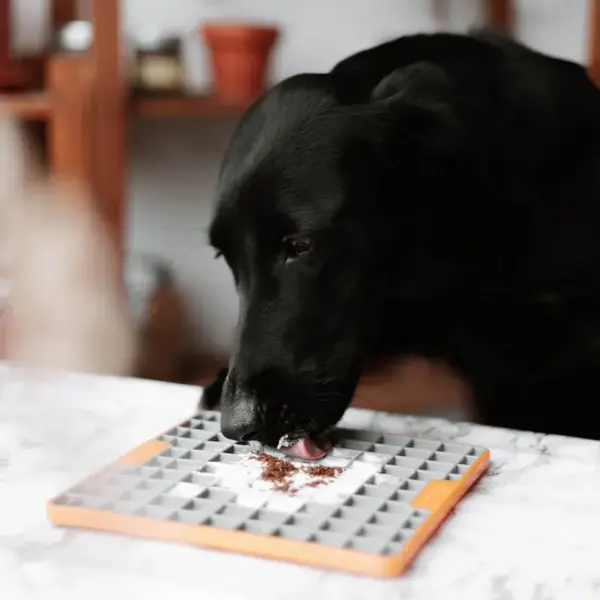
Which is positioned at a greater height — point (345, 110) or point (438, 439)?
point (345, 110)

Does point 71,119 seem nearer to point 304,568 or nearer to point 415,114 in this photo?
point 415,114

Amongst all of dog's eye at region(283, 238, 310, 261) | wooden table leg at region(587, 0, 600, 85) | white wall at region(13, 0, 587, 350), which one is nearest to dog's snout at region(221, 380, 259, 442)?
dog's eye at region(283, 238, 310, 261)

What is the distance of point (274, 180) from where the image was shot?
0.98 meters

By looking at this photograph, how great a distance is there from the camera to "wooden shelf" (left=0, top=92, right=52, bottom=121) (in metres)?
1.73

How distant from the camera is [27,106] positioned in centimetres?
175

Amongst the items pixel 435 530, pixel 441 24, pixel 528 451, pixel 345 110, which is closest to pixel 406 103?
pixel 345 110

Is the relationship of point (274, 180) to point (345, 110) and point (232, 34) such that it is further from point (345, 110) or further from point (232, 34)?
point (232, 34)

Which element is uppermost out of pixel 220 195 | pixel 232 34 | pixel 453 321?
pixel 232 34

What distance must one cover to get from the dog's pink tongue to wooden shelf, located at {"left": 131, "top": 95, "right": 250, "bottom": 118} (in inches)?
47.6

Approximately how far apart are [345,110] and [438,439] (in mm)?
381

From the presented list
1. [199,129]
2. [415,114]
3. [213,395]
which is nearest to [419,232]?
[415,114]

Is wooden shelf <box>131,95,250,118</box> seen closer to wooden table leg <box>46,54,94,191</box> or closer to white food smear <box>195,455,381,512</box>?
wooden table leg <box>46,54,94,191</box>

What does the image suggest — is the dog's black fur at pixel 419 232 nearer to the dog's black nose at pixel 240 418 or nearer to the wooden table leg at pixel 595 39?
the dog's black nose at pixel 240 418

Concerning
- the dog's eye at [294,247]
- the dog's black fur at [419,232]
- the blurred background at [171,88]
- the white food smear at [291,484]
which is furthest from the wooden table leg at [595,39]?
the white food smear at [291,484]
